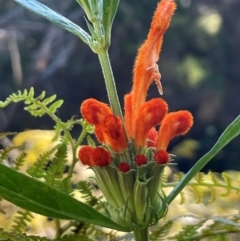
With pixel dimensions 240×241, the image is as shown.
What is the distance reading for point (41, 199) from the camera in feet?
0.83

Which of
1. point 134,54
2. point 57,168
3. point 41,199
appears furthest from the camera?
point 134,54

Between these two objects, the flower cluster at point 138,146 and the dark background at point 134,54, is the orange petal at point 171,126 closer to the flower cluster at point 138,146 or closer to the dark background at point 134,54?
the flower cluster at point 138,146

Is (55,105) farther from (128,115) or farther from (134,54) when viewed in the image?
(134,54)

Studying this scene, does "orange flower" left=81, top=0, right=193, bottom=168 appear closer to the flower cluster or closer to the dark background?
the flower cluster

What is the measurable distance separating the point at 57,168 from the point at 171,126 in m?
0.11

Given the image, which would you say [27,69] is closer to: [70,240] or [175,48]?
[175,48]

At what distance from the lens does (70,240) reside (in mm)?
338

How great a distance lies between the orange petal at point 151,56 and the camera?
302 millimetres

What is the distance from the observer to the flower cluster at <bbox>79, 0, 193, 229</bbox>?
27 cm

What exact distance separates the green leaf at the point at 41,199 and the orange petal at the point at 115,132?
44 mm

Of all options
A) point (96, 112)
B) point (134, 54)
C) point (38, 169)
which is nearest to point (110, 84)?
point (96, 112)

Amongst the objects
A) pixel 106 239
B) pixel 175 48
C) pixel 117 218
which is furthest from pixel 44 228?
pixel 175 48

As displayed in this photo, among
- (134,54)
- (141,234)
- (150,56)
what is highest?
(134,54)

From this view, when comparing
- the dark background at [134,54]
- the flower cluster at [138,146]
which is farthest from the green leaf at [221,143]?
the dark background at [134,54]
